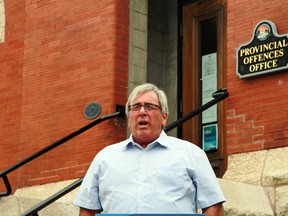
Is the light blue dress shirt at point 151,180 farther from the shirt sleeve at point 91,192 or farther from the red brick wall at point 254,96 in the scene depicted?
the red brick wall at point 254,96

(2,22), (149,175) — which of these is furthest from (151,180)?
(2,22)

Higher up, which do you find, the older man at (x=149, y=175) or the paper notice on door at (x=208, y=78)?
the paper notice on door at (x=208, y=78)

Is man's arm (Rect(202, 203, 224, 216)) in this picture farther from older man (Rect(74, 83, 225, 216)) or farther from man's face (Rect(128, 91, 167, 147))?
man's face (Rect(128, 91, 167, 147))

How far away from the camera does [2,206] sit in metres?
8.48

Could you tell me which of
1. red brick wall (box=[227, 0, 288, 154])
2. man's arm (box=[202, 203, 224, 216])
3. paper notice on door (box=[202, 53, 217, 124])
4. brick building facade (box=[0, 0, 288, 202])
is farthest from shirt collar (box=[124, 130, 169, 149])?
paper notice on door (box=[202, 53, 217, 124])

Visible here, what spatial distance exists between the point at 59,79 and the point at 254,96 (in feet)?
9.94

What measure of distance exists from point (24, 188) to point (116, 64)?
200 cm

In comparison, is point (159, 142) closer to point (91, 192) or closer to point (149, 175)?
point (149, 175)

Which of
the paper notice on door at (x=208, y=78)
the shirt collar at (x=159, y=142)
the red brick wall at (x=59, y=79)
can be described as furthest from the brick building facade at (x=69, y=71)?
the shirt collar at (x=159, y=142)

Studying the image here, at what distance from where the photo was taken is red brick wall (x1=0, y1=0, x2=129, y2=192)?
397 inches

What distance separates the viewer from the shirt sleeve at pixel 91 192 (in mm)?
4816

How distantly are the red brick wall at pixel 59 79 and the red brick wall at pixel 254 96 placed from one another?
1.71m

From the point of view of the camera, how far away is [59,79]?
10.6m

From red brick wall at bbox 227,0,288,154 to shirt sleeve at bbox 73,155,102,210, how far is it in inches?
144
